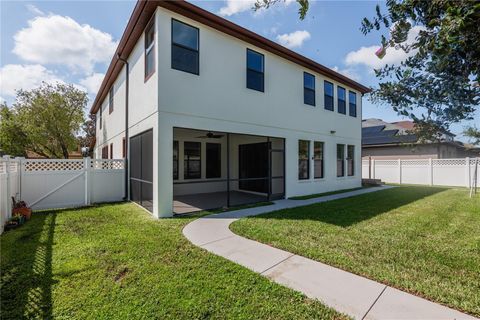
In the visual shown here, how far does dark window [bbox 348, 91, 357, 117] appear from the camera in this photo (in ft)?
45.4

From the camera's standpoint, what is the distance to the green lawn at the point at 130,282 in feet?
8.70

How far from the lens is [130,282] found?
3.26 m

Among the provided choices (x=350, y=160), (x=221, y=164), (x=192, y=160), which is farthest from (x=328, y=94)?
(x=192, y=160)

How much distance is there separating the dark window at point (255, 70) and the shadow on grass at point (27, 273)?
7.38 m

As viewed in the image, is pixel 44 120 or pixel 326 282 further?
pixel 44 120

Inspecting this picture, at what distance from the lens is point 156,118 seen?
267 inches

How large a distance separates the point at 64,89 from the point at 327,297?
912 inches

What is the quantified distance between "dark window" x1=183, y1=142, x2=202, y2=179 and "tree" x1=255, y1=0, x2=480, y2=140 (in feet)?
33.0

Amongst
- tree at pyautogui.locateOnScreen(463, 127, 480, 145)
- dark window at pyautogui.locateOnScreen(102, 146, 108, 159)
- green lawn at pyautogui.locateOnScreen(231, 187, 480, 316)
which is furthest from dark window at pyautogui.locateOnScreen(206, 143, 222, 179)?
tree at pyautogui.locateOnScreen(463, 127, 480, 145)

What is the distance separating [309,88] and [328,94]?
170 centimetres

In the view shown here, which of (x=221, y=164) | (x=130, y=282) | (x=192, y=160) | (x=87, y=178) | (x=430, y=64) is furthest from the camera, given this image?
(x=221, y=164)

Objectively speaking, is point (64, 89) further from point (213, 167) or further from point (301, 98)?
point (301, 98)

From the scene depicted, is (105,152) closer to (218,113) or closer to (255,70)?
(218,113)

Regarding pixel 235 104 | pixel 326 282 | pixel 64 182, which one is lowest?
pixel 326 282
